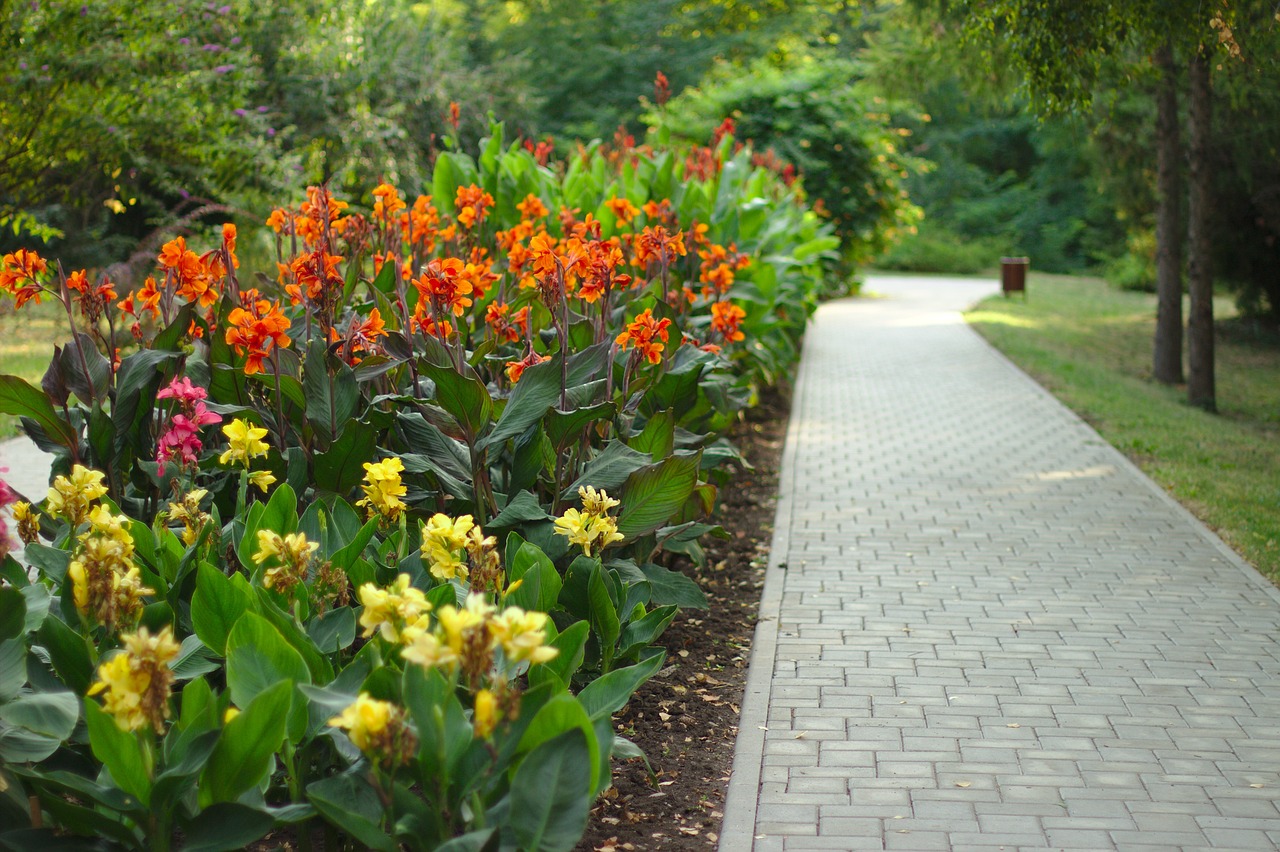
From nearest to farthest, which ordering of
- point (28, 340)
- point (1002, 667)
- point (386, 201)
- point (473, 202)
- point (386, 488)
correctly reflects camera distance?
1. point (386, 488)
2. point (1002, 667)
3. point (386, 201)
4. point (473, 202)
5. point (28, 340)

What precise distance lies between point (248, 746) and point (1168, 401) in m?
11.3

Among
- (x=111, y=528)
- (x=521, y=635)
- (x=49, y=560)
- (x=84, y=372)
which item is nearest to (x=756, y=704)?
(x=521, y=635)

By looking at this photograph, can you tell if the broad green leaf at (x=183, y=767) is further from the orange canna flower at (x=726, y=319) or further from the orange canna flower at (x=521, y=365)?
the orange canna flower at (x=726, y=319)

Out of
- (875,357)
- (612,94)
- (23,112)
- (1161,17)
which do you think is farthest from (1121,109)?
(612,94)

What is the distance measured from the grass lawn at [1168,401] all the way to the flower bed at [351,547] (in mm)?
3160

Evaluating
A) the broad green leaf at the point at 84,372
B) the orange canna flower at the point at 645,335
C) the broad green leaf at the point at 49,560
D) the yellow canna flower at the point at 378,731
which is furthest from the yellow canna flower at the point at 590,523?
the broad green leaf at the point at 84,372

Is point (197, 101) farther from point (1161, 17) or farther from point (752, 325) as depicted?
point (1161, 17)

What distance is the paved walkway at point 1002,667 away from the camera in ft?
11.3

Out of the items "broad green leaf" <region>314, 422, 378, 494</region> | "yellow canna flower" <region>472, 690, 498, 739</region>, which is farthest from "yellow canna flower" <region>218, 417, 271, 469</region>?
"yellow canna flower" <region>472, 690, 498, 739</region>

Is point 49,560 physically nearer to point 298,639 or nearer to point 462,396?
point 298,639

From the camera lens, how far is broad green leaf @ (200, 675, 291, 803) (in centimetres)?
263

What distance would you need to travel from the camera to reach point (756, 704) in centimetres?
425

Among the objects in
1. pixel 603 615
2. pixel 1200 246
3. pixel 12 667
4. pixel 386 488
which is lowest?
pixel 603 615

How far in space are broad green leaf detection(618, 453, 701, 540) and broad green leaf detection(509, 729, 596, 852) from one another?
65.8 inches
